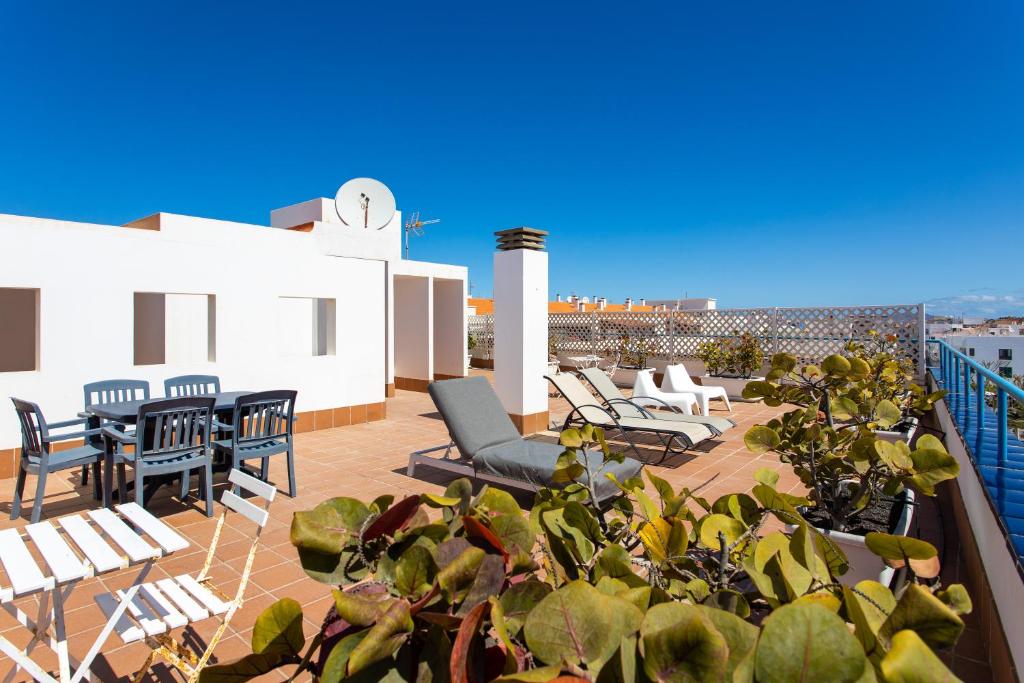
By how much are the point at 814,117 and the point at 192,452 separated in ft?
73.4

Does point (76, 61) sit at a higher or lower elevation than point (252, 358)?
higher

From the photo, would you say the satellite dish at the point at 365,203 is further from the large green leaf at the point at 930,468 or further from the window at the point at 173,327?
the large green leaf at the point at 930,468

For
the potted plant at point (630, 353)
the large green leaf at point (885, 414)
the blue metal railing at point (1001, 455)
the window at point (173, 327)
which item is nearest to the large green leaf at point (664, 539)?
the blue metal railing at point (1001, 455)

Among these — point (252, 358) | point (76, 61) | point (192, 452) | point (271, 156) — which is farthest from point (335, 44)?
point (192, 452)

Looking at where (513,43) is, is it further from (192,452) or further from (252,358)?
(192,452)

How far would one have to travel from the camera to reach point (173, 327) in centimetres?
873

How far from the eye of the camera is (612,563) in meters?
0.91

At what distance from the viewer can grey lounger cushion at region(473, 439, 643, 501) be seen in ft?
14.7

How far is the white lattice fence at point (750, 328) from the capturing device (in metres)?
10.7

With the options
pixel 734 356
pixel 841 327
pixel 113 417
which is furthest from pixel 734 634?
pixel 841 327

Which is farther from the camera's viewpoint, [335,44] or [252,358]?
[335,44]

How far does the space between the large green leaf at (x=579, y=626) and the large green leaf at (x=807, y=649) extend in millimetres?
162

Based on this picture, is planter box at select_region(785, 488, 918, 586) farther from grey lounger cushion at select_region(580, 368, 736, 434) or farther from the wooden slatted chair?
grey lounger cushion at select_region(580, 368, 736, 434)

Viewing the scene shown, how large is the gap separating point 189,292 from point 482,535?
7.24 meters
